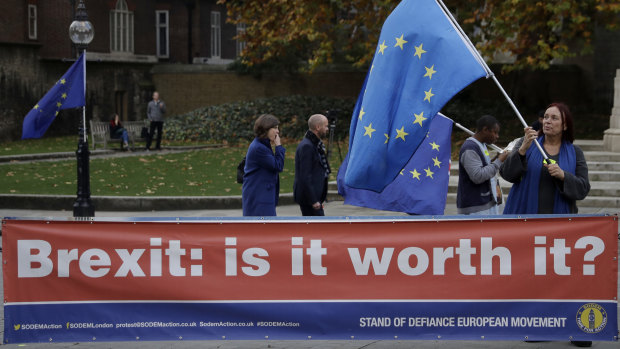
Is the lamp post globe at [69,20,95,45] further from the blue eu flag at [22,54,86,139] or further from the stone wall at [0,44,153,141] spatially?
the stone wall at [0,44,153,141]

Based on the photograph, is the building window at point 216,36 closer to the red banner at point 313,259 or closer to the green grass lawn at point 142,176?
the green grass lawn at point 142,176

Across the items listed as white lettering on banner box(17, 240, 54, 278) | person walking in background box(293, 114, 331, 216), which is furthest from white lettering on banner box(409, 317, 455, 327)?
person walking in background box(293, 114, 331, 216)

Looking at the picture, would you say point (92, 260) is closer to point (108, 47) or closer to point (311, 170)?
point (311, 170)

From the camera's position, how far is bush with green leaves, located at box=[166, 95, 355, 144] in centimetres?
3422

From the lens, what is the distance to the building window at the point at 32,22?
117ft

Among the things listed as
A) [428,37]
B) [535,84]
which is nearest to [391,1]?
[535,84]

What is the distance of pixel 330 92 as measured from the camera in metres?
37.7

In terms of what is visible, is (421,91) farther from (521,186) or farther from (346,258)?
(346,258)

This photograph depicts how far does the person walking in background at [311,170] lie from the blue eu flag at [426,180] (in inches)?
14.9

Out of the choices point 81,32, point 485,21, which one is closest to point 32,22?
point 485,21

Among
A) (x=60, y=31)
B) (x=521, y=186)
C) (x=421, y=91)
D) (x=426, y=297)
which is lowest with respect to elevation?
(x=426, y=297)

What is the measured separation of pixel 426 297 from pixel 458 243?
42 cm

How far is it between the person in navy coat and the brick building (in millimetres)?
23088

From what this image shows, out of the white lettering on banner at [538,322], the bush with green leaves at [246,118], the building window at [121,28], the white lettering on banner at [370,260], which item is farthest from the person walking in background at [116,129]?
the white lettering on banner at [538,322]
